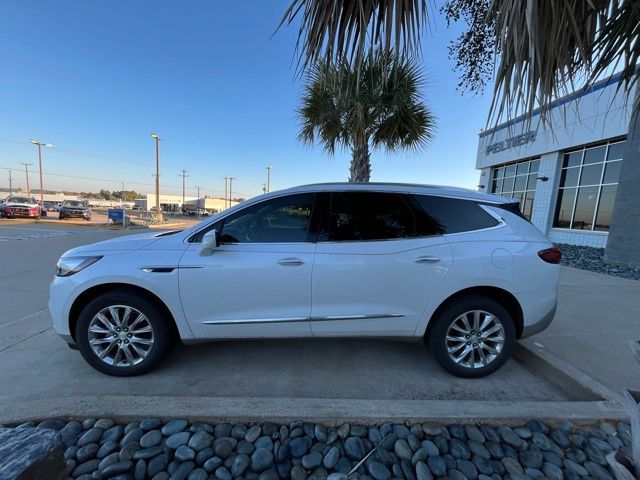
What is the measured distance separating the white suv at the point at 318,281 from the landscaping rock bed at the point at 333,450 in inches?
29.7

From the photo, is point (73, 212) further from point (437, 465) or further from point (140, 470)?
point (437, 465)

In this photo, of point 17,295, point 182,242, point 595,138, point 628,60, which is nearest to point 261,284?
point 182,242

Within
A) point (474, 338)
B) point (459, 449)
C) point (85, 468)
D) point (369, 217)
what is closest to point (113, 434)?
point (85, 468)

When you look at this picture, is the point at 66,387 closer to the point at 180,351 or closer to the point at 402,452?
the point at 180,351

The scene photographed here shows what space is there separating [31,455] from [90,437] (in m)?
0.87

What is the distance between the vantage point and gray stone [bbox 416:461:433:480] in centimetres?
170

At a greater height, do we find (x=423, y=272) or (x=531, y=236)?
(x=531, y=236)

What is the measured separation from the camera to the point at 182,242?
2.65 m

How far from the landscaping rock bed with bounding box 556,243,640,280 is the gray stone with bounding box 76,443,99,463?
9834 mm

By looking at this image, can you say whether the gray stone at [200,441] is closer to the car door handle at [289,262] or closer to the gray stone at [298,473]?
the gray stone at [298,473]

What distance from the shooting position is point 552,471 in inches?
70.1

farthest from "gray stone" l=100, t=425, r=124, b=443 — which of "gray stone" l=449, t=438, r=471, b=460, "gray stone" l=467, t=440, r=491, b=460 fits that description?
"gray stone" l=467, t=440, r=491, b=460

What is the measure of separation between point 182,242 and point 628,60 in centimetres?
388

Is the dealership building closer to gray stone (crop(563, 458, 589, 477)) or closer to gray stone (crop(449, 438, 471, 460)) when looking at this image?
gray stone (crop(563, 458, 589, 477))
